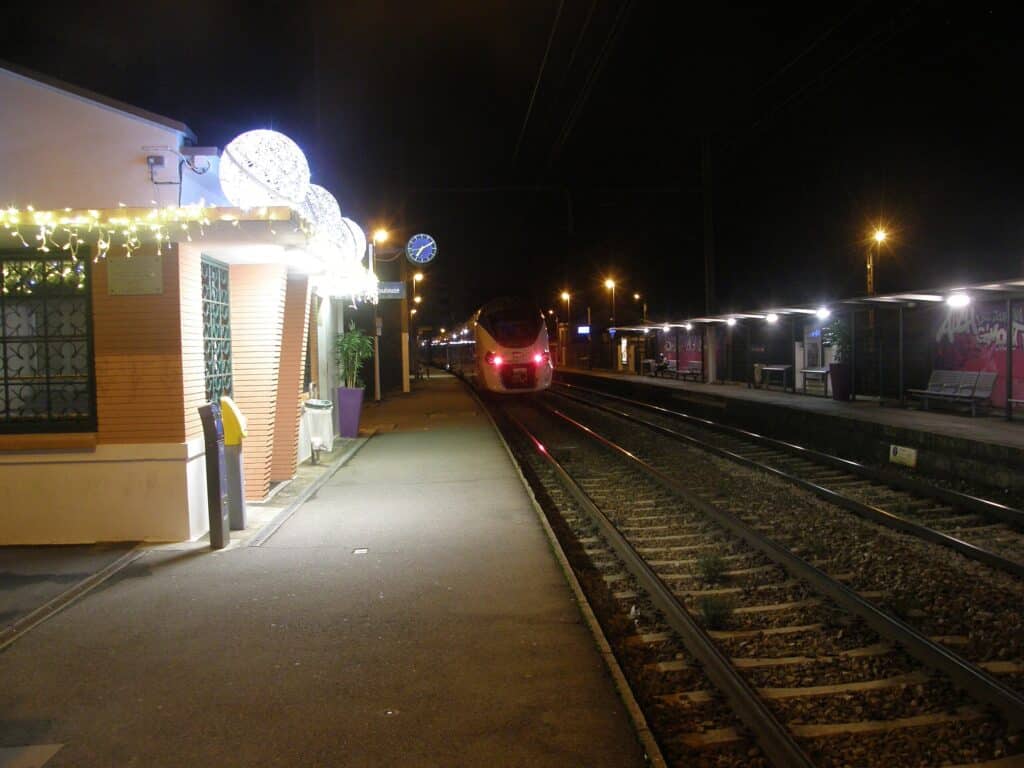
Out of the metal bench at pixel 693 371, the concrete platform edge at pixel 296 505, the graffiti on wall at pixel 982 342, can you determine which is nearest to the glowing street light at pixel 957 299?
the graffiti on wall at pixel 982 342

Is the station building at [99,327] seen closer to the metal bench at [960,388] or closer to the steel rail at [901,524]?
the steel rail at [901,524]

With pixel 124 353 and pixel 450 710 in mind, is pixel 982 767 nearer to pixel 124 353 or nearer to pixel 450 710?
pixel 450 710

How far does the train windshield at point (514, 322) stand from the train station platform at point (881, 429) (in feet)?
18.5

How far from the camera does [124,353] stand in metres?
7.54

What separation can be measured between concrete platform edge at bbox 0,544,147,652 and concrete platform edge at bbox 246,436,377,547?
1067 millimetres

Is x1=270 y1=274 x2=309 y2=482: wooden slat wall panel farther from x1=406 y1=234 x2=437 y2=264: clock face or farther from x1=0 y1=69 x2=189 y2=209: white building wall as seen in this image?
x1=406 y1=234 x2=437 y2=264: clock face

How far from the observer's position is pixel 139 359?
755 cm

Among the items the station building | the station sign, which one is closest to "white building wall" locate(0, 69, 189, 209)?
the station building

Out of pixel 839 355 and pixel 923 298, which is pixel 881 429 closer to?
pixel 923 298

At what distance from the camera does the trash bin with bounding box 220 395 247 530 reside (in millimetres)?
8148

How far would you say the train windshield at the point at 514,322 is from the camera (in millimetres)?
26047

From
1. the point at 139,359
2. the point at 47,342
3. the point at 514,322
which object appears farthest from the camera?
the point at 514,322

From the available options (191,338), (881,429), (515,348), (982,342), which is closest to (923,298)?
(982,342)

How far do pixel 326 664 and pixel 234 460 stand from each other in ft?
13.0
